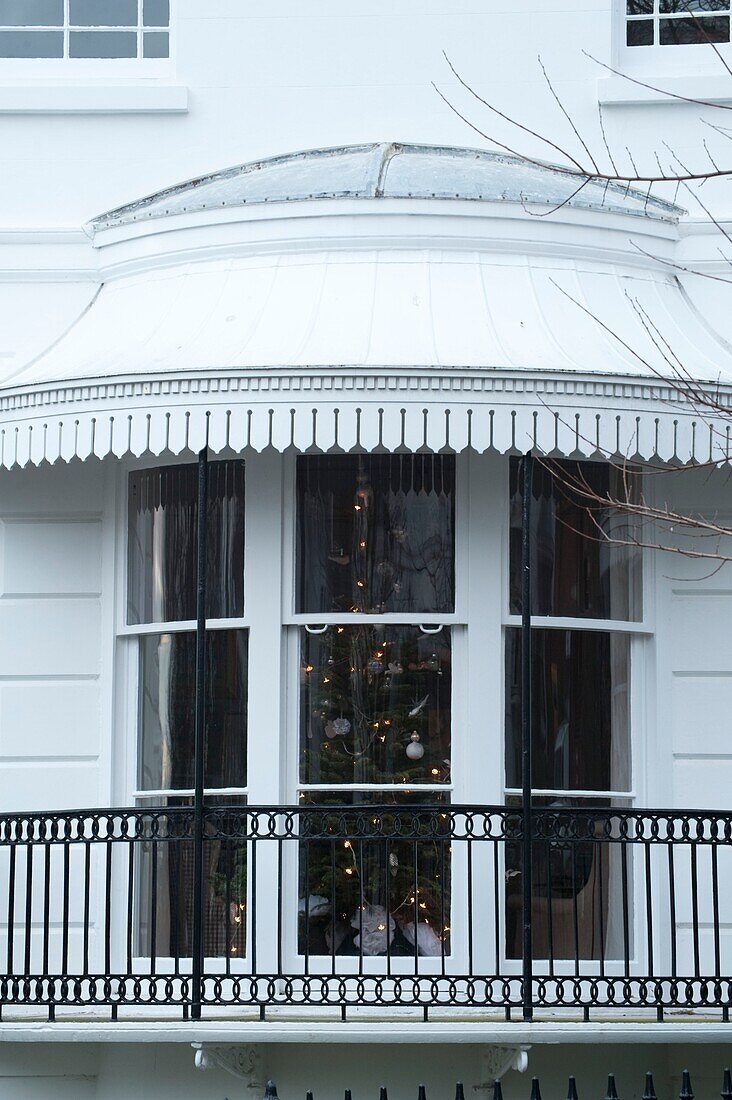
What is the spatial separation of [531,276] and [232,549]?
203 cm

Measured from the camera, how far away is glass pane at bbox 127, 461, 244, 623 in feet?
29.9

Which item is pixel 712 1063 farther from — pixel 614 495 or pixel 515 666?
pixel 614 495

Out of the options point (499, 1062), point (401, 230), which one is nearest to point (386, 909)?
point (499, 1062)

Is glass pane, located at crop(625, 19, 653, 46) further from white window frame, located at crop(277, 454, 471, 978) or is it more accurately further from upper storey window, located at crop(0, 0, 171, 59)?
white window frame, located at crop(277, 454, 471, 978)

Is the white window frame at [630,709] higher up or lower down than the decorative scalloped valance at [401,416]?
lower down

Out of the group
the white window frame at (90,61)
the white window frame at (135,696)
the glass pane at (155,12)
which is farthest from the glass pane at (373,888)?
the glass pane at (155,12)

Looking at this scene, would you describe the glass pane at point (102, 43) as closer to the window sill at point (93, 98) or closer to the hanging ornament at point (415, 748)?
the window sill at point (93, 98)

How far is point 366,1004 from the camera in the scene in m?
7.92

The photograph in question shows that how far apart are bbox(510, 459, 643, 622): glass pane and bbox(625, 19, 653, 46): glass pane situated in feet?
9.92

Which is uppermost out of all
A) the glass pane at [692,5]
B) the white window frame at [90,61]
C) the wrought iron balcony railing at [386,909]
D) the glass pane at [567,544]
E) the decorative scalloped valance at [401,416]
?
the glass pane at [692,5]

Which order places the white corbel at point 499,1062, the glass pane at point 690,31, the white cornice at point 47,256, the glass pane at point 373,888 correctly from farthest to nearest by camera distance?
the glass pane at point 690,31 < the white cornice at point 47,256 < the glass pane at point 373,888 < the white corbel at point 499,1062

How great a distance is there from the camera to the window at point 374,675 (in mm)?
8664

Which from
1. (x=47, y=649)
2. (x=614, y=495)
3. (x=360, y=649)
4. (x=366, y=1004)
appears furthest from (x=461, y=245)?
(x=366, y=1004)

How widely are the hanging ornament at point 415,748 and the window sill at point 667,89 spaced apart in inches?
155
